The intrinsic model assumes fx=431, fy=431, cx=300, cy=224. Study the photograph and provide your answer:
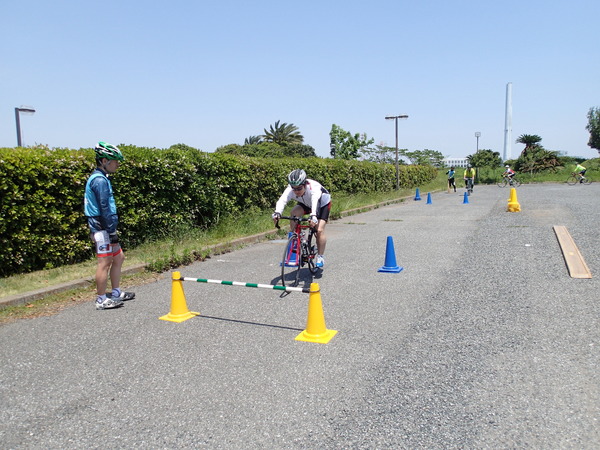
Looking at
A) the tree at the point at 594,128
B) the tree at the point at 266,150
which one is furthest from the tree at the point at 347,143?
the tree at the point at 594,128

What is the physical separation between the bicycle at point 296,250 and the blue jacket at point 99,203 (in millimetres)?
2321

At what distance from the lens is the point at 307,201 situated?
269 inches

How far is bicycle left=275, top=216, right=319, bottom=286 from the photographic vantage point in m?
6.37

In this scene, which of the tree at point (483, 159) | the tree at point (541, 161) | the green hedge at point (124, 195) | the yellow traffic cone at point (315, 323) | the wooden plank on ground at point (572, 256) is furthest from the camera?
the tree at point (541, 161)

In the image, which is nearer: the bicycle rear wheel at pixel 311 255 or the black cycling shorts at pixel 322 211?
the bicycle rear wheel at pixel 311 255

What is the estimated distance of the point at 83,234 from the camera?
25.5 feet

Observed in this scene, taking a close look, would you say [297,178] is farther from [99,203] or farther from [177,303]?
[99,203]

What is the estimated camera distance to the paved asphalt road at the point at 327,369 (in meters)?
2.81

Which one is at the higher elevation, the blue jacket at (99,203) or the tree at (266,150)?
the tree at (266,150)

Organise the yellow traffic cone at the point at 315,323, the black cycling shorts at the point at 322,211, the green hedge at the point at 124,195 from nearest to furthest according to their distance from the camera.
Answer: the yellow traffic cone at the point at 315,323
the green hedge at the point at 124,195
the black cycling shorts at the point at 322,211

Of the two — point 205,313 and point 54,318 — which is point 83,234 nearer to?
point 54,318

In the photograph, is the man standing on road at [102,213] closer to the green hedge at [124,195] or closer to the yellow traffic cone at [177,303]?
the yellow traffic cone at [177,303]

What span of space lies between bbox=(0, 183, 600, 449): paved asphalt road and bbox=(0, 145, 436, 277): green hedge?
211 cm

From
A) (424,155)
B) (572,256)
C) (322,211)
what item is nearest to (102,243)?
(322,211)
